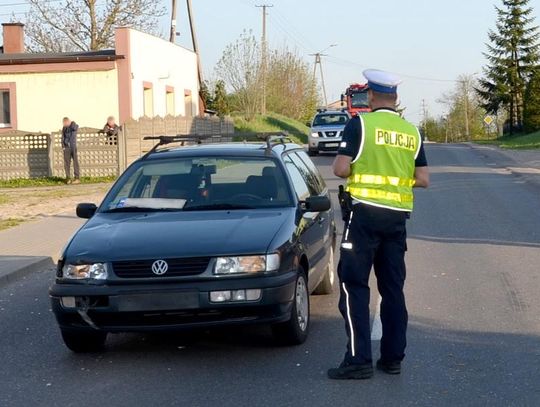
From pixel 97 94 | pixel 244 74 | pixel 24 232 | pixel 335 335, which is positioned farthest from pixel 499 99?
pixel 335 335

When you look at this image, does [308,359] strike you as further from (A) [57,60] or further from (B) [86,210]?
(A) [57,60]

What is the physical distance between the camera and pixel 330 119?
41.1m

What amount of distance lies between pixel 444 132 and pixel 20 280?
374 feet

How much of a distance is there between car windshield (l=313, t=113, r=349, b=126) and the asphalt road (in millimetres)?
29803

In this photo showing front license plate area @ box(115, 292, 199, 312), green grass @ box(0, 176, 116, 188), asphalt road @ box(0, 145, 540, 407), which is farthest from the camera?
green grass @ box(0, 176, 116, 188)

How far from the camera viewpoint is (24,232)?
1543cm

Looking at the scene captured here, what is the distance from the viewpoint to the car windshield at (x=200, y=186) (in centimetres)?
781

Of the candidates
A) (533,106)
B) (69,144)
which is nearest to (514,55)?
(533,106)

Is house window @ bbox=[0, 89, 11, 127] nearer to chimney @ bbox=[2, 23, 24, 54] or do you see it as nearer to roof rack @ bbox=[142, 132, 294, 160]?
chimney @ bbox=[2, 23, 24, 54]

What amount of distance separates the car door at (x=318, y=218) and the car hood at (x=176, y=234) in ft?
2.37

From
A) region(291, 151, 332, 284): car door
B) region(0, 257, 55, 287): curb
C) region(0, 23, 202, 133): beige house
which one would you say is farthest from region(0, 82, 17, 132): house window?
region(291, 151, 332, 284): car door

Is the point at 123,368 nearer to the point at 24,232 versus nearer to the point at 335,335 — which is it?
the point at 335,335

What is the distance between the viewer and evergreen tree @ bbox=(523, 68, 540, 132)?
68.0 metres

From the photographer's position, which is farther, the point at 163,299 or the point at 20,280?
the point at 20,280
